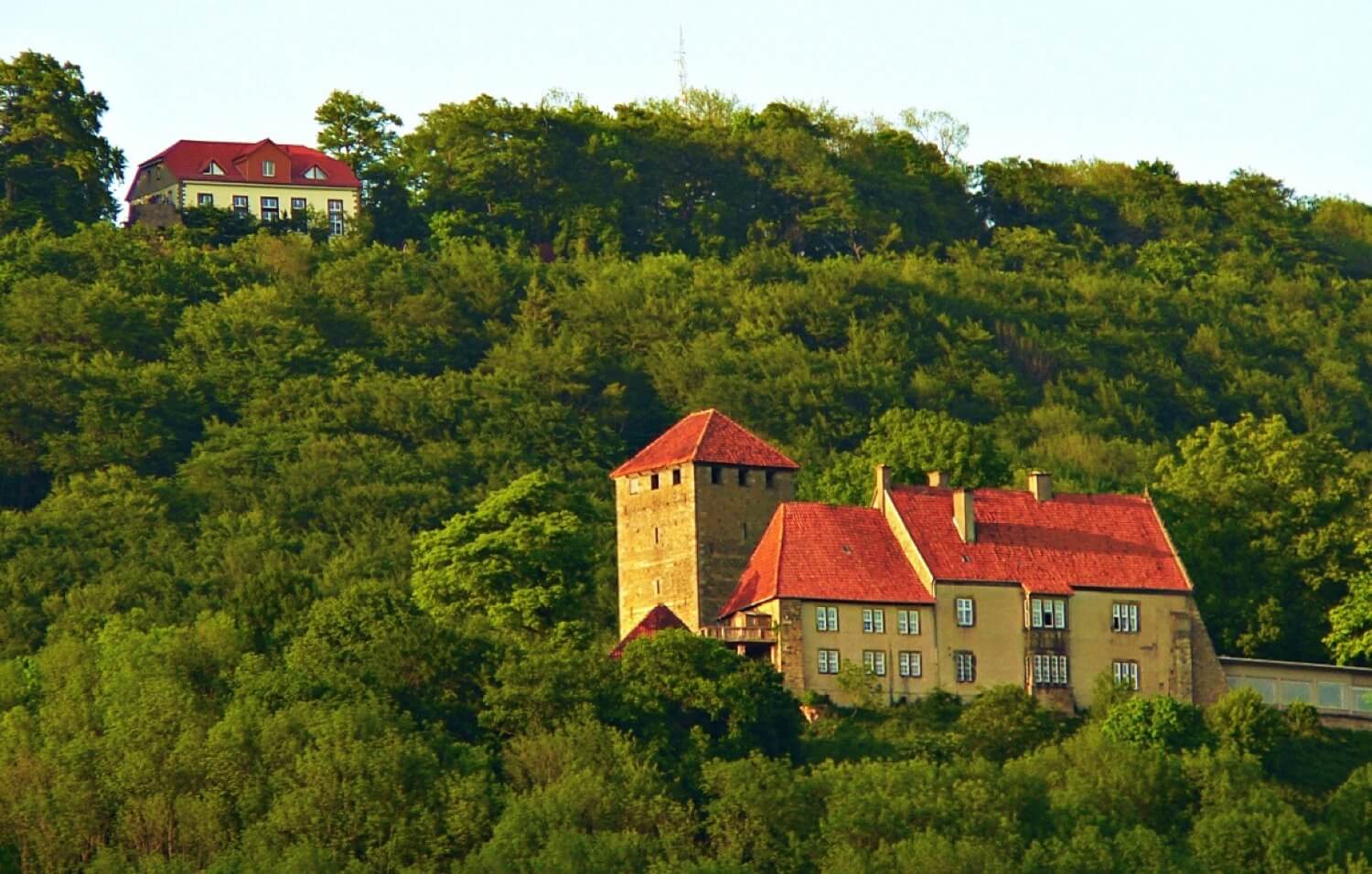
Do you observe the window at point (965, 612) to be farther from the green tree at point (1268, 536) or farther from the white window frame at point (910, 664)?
the green tree at point (1268, 536)

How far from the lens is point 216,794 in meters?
84.9

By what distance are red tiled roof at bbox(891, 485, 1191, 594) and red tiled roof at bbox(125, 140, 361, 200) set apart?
217 feet

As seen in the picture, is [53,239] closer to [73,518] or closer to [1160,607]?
[73,518]

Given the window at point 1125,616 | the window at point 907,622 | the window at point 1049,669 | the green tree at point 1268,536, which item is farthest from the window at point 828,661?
the green tree at point 1268,536

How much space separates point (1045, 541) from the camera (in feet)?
311

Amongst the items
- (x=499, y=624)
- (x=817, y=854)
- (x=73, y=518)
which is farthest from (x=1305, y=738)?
(x=73, y=518)

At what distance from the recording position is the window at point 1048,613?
9275 centimetres

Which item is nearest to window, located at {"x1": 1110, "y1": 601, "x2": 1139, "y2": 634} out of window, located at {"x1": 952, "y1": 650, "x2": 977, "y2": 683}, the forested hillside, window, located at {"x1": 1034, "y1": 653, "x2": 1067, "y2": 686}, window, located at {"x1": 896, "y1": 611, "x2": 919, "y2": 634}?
window, located at {"x1": 1034, "y1": 653, "x2": 1067, "y2": 686}

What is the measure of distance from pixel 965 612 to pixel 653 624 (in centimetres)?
869

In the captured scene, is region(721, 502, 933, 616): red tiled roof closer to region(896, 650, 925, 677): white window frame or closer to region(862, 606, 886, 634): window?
region(862, 606, 886, 634): window

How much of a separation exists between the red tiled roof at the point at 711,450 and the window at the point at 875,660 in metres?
8.32

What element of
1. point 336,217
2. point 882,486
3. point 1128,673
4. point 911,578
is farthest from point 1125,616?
point 336,217

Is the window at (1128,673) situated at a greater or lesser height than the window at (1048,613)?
lesser

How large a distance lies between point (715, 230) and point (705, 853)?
79774 millimetres
